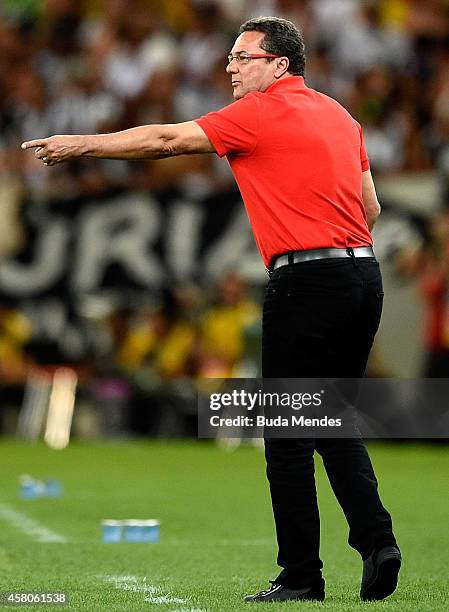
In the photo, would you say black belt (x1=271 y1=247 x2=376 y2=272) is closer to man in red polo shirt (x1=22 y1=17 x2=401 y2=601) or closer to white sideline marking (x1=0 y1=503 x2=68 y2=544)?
man in red polo shirt (x1=22 y1=17 x2=401 y2=601)

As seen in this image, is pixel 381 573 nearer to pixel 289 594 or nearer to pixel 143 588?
pixel 289 594

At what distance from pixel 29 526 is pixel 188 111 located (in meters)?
8.49

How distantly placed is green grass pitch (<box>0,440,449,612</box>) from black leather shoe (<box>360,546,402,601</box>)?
0.07 metres

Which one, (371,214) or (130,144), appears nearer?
(130,144)

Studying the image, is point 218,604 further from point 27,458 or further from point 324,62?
point 324,62

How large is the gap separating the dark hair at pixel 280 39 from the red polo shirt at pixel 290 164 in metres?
0.07

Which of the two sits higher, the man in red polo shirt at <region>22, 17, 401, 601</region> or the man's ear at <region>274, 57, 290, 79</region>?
the man's ear at <region>274, 57, 290, 79</region>

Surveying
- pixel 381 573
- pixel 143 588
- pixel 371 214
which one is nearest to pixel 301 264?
pixel 371 214

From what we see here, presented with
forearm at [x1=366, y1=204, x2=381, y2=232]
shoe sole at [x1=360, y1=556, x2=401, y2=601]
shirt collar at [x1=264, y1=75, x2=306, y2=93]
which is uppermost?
shirt collar at [x1=264, y1=75, x2=306, y2=93]

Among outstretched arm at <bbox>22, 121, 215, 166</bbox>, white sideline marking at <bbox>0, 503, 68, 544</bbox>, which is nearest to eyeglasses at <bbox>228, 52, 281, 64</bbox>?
outstretched arm at <bbox>22, 121, 215, 166</bbox>

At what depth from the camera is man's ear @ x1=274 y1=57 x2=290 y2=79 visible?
18.5 feet

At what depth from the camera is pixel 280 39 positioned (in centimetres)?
562

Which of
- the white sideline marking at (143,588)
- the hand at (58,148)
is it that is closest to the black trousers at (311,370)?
the white sideline marking at (143,588)

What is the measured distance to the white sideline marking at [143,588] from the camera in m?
5.52
